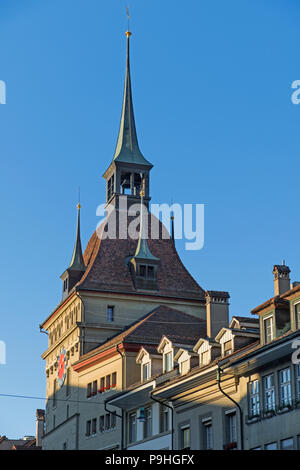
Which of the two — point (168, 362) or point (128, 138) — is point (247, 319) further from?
point (128, 138)

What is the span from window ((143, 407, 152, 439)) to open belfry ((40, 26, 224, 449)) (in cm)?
414

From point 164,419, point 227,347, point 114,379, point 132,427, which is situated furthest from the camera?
point 114,379

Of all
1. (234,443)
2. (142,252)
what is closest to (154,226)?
(142,252)

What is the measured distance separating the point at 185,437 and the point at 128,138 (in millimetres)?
49521

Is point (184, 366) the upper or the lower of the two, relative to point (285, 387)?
A: upper

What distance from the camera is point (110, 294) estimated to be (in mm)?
77688

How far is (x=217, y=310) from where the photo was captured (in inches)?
2354

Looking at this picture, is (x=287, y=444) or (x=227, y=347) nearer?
(x=287, y=444)

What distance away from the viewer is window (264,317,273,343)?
45.8m

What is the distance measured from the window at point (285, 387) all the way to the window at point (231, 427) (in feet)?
14.6

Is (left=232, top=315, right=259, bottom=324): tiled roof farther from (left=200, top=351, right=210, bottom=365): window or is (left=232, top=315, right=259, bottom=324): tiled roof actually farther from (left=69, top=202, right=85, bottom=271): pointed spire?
(left=69, top=202, right=85, bottom=271): pointed spire

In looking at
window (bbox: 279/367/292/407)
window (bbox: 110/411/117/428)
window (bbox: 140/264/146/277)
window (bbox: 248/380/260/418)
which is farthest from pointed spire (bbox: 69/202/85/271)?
window (bbox: 279/367/292/407)

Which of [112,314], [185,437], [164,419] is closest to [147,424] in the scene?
[164,419]

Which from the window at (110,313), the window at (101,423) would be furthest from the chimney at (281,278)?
the window at (110,313)
